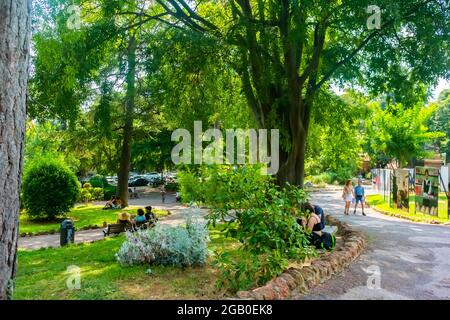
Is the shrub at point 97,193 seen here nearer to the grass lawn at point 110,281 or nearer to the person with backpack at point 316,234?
the grass lawn at point 110,281

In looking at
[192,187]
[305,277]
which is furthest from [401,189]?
[305,277]

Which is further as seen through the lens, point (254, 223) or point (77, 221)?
point (77, 221)

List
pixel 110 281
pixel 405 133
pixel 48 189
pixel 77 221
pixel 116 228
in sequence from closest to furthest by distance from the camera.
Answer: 1. pixel 110 281
2. pixel 116 228
3. pixel 77 221
4. pixel 48 189
5. pixel 405 133

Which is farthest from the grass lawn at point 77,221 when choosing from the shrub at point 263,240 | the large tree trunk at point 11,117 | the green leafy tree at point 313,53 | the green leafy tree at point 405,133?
the green leafy tree at point 405,133

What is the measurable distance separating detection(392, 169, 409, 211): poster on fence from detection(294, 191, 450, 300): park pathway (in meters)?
6.38

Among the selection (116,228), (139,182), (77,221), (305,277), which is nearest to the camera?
(305,277)

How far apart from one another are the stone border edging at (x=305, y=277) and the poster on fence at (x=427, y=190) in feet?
27.4

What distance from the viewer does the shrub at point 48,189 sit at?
18016mm

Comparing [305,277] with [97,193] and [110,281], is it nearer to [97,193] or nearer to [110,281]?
[110,281]

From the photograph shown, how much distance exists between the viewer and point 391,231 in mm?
12531

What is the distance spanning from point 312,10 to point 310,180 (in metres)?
33.9

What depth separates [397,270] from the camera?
299 inches

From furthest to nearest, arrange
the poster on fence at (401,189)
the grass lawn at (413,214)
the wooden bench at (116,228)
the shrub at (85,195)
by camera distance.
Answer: the shrub at (85,195) < the poster on fence at (401,189) < the grass lawn at (413,214) < the wooden bench at (116,228)

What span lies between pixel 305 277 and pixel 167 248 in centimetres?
257
